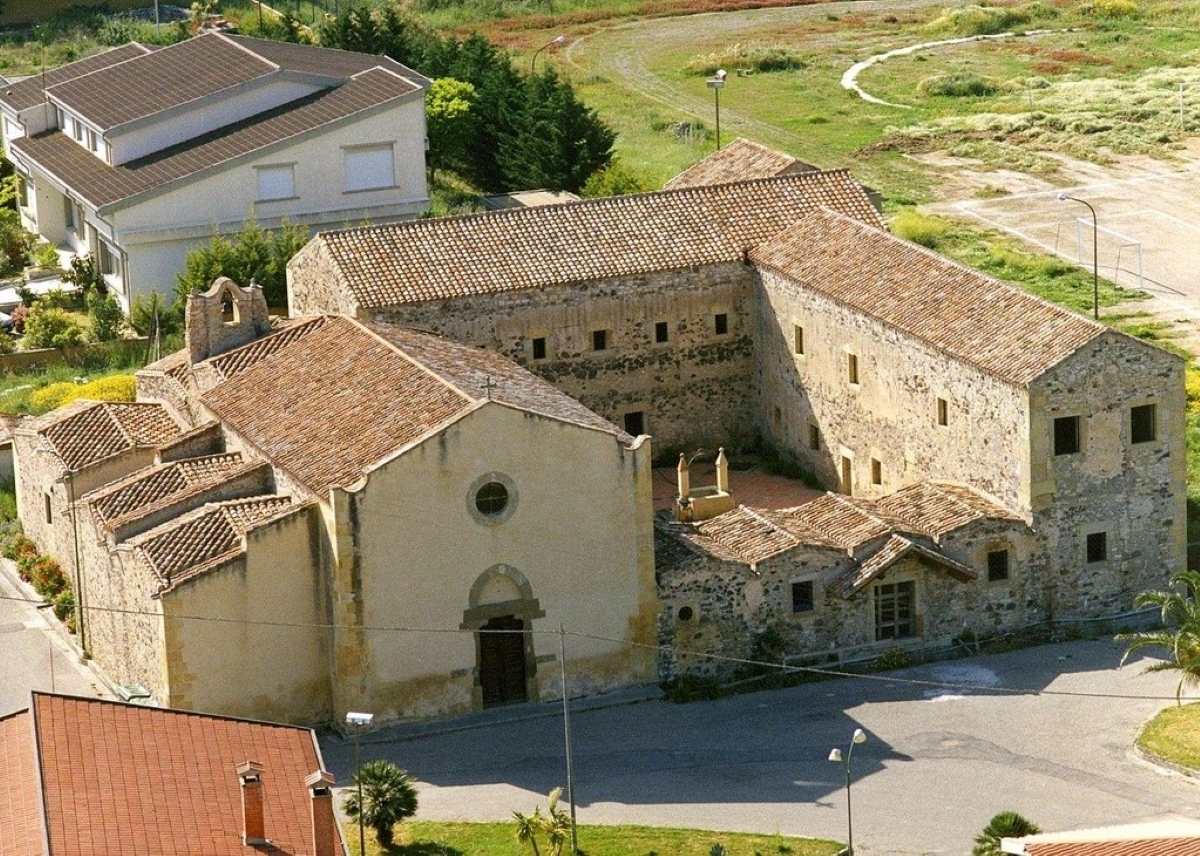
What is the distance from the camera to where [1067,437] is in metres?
52.4

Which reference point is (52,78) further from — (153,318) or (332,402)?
(332,402)

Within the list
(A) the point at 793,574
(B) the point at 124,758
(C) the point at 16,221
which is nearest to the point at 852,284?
(A) the point at 793,574

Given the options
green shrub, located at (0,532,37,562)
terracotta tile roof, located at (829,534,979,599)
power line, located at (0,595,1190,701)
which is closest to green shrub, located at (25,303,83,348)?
green shrub, located at (0,532,37,562)

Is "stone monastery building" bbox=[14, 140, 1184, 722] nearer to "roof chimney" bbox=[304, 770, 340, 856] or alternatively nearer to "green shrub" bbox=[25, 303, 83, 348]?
"roof chimney" bbox=[304, 770, 340, 856]

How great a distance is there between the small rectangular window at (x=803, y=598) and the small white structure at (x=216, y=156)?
96.1ft

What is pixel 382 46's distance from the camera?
97750mm

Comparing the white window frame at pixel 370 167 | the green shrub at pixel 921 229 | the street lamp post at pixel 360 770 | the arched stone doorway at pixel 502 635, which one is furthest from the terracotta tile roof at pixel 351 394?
the green shrub at pixel 921 229

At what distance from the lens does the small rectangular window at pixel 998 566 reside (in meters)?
52.9

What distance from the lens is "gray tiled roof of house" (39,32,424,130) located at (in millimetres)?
80250

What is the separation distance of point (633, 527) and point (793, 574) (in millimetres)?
3624

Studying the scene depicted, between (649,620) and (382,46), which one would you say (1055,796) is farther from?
(382,46)

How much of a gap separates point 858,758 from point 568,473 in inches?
320

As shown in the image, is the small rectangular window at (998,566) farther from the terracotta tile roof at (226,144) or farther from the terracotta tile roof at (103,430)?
the terracotta tile roof at (226,144)

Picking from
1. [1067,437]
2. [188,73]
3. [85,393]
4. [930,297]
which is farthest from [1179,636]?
[188,73]
